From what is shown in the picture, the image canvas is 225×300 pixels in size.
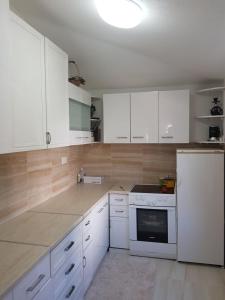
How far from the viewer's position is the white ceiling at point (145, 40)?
1.54 meters

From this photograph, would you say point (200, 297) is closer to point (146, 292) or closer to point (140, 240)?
point (146, 292)

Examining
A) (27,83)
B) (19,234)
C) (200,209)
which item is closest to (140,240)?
(200,209)

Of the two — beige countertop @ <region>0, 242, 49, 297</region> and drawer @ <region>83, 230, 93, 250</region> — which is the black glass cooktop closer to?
drawer @ <region>83, 230, 93, 250</region>

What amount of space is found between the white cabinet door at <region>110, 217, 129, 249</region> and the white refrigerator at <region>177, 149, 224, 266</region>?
26.4 inches

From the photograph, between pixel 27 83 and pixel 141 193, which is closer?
pixel 27 83

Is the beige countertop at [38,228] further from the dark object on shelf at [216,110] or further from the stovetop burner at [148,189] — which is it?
the dark object on shelf at [216,110]

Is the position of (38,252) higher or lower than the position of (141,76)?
lower

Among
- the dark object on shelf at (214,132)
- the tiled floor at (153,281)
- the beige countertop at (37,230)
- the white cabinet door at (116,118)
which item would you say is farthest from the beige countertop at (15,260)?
the dark object on shelf at (214,132)

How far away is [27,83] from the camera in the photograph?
1630mm

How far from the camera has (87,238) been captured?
2285 millimetres

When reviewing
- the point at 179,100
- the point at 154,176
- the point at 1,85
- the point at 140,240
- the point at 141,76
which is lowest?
the point at 140,240

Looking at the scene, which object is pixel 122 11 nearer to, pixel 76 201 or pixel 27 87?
pixel 27 87

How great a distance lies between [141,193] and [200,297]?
1199mm

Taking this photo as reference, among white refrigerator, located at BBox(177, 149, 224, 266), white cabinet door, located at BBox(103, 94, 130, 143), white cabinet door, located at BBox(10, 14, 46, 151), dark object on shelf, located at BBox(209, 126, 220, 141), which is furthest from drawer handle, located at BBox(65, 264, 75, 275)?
dark object on shelf, located at BBox(209, 126, 220, 141)
